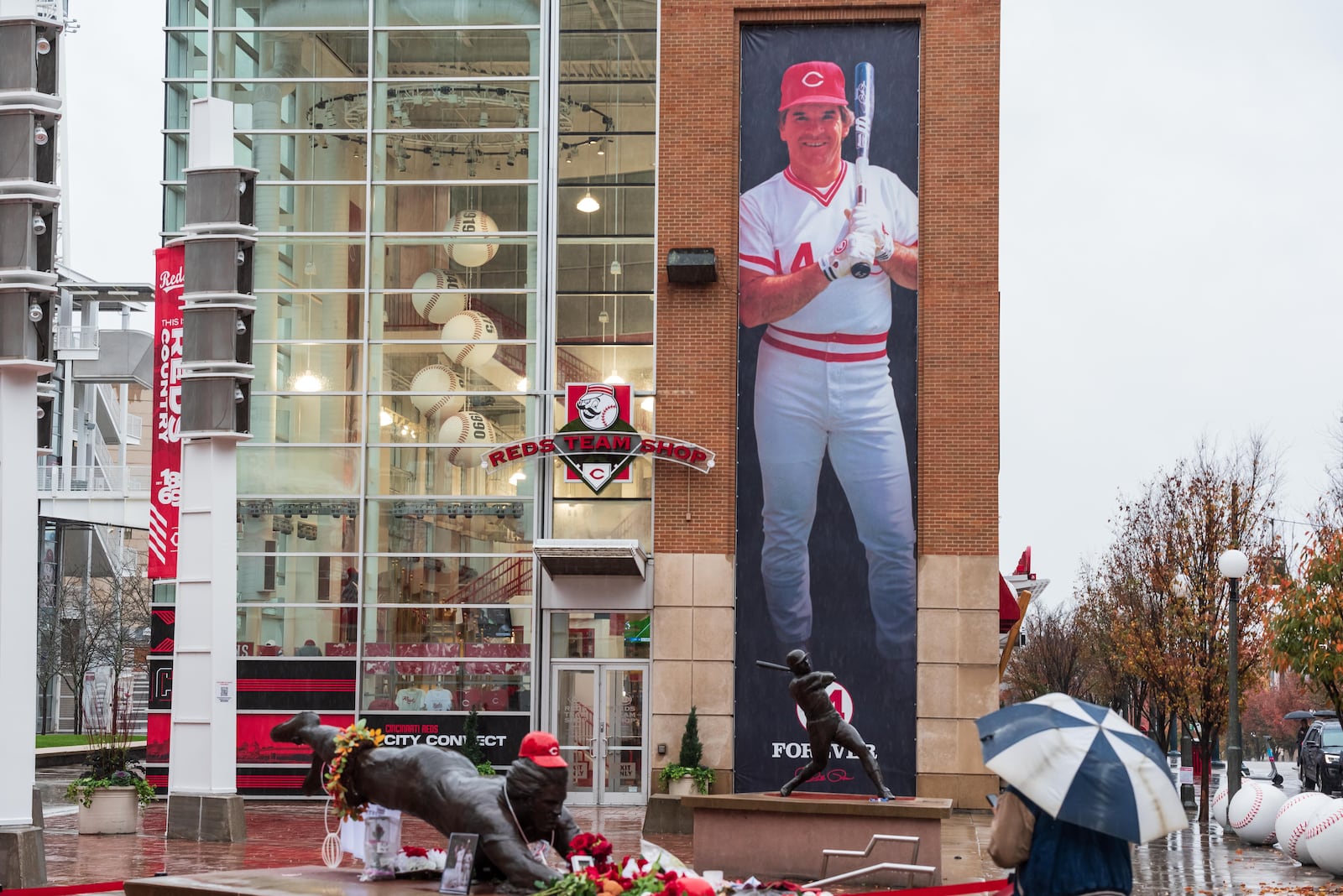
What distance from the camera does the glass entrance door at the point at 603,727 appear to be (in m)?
28.8

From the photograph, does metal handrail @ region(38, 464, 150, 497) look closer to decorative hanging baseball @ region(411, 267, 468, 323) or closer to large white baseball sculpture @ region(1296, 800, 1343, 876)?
decorative hanging baseball @ region(411, 267, 468, 323)

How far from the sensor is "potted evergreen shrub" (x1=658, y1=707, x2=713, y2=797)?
26844mm

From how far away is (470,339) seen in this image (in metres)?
30.5

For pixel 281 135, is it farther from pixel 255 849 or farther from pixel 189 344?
pixel 255 849

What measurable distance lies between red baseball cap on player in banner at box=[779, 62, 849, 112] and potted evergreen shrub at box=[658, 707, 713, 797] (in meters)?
11.4

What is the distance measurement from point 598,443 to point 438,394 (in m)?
3.42

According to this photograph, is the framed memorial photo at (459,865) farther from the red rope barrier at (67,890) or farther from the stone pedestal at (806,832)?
the stone pedestal at (806,832)

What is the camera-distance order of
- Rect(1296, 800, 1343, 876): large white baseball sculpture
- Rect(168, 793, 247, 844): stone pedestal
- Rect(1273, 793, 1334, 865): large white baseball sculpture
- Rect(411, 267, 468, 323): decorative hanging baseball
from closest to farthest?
1. Rect(1296, 800, 1343, 876): large white baseball sculpture
2. Rect(1273, 793, 1334, 865): large white baseball sculpture
3. Rect(168, 793, 247, 844): stone pedestal
4. Rect(411, 267, 468, 323): decorative hanging baseball

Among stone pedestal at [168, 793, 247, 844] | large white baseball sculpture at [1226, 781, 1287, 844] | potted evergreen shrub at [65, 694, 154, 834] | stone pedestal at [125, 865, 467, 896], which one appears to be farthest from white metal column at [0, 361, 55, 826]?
large white baseball sculpture at [1226, 781, 1287, 844]

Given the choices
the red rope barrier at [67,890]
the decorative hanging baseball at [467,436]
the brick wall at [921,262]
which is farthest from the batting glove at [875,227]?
the red rope barrier at [67,890]

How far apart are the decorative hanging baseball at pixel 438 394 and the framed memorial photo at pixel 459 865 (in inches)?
841

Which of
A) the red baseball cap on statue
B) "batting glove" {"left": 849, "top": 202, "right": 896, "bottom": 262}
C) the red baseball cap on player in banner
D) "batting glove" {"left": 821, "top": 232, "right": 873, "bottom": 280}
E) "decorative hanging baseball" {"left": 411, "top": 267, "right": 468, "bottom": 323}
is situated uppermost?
the red baseball cap on player in banner

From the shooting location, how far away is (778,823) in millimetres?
17922

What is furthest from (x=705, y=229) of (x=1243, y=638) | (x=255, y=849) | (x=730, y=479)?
(x=1243, y=638)
